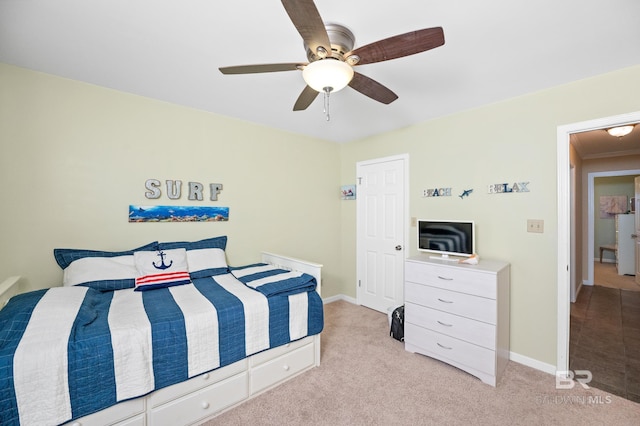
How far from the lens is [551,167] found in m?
2.33

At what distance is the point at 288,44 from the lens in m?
1.73

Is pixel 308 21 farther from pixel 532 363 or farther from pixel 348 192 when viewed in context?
pixel 532 363

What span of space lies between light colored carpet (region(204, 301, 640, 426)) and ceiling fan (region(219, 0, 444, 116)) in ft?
6.91

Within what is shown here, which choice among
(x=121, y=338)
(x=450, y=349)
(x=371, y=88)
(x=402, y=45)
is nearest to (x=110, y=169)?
(x=121, y=338)

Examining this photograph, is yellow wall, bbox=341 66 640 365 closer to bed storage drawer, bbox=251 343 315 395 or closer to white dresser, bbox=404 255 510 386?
white dresser, bbox=404 255 510 386

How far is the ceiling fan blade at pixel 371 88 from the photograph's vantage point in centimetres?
165

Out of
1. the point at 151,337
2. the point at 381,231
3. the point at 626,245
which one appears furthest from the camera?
the point at 626,245

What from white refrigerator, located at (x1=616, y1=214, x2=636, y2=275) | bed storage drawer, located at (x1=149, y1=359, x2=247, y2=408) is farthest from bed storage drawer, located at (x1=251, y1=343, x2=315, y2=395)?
white refrigerator, located at (x1=616, y1=214, x2=636, y2=275)

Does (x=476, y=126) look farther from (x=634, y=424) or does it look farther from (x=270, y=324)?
(x=270, y=324)

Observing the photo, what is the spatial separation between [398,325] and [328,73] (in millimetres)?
2474

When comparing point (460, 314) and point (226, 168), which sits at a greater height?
point (226, 168)

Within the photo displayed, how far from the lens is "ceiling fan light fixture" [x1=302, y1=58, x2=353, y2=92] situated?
144 cm

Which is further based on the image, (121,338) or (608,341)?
(608,341)

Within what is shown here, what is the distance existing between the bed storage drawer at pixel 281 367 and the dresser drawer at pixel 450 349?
1.00 metres
